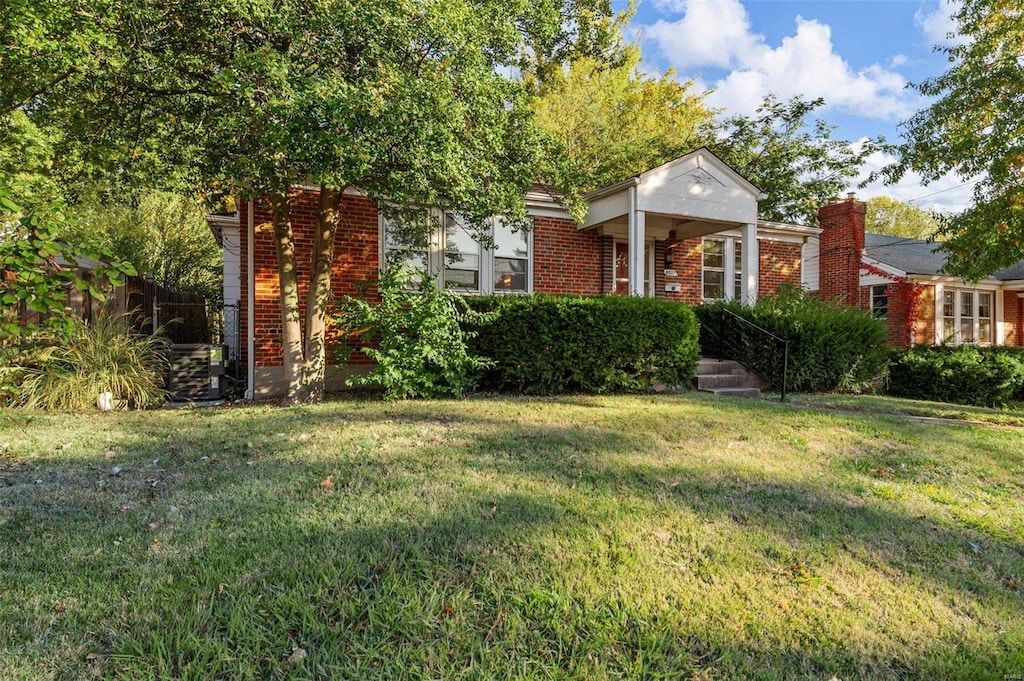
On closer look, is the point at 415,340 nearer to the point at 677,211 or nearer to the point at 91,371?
the point at 91,371

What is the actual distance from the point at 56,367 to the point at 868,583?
9.00 metres

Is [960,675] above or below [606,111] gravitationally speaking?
below

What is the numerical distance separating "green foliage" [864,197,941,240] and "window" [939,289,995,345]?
21.2 m

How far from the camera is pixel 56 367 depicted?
6902 millimetres

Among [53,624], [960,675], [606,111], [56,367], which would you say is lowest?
[960,675]

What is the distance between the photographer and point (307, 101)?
524 cm

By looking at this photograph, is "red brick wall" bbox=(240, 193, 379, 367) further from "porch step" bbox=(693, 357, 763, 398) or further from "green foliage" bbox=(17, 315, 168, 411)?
"porch step" bbox=(693, 357, 763, 398)

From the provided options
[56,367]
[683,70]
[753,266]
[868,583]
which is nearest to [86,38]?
[56,367]

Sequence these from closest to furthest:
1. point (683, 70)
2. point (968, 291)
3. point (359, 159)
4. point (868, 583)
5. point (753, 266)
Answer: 1. point (868, 583)
2. point (359, 159)
3. point (753, 266)
4. point (968, 291)
5. point (683, 70)

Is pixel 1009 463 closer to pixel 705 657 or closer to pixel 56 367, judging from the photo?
pixel 705 657

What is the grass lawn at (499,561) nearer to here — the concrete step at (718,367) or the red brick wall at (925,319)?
the concrete step at (718,367)

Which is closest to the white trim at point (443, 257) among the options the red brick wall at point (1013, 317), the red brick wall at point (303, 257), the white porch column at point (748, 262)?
the red brick wall at point (303, 257)

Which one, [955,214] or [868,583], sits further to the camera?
[955,214]

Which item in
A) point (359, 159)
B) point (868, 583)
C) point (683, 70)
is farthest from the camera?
point (683, 70)
